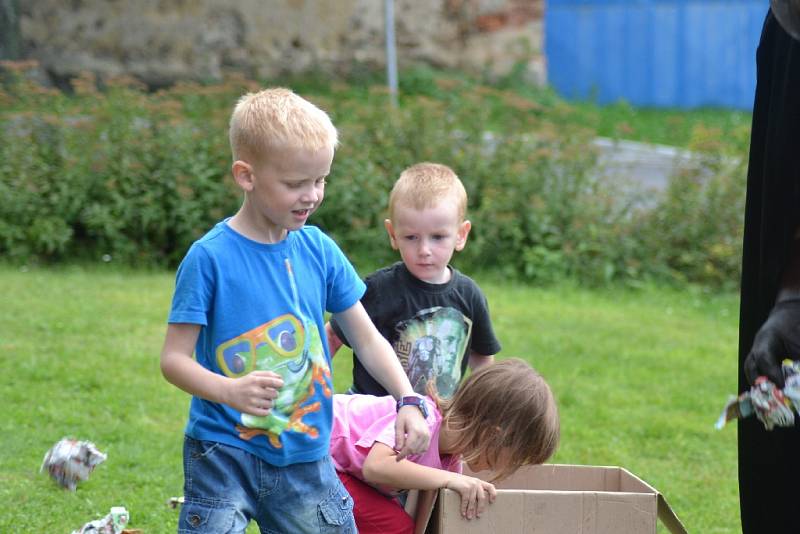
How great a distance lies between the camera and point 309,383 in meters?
2.85

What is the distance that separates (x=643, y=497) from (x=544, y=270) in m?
5.55

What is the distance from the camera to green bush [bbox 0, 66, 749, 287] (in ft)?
26.9

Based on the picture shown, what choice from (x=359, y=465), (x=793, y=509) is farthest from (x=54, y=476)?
(x=793, y=509)

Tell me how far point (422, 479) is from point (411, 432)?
22 cm

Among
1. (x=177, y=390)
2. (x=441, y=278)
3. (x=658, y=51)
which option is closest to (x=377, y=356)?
(x=441, y=278)

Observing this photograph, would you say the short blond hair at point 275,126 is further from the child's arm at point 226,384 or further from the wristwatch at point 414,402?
the wristwatch at point 414,402

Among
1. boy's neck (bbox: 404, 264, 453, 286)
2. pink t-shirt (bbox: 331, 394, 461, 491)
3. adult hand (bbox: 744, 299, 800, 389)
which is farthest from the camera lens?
boy's neck (bbox: 404, 264, 453, 286)

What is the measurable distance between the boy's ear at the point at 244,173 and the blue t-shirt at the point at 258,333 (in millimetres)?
123

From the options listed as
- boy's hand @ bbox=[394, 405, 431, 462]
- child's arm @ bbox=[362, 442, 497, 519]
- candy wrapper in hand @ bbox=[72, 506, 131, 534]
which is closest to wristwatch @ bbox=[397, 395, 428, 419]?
boy's hand @ bbox=[394, 405, 431, 462]

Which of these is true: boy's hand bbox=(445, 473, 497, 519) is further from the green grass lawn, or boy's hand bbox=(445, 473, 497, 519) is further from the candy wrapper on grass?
the green grass lawn

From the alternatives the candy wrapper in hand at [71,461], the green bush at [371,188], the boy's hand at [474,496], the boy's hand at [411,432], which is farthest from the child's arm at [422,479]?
the green bush at [371,188]

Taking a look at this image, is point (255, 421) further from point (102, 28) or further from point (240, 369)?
point (102, 28)

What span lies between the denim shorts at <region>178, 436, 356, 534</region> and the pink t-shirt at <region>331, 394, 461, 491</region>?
0.32 m

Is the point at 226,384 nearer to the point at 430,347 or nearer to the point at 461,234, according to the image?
the point at 430,347
